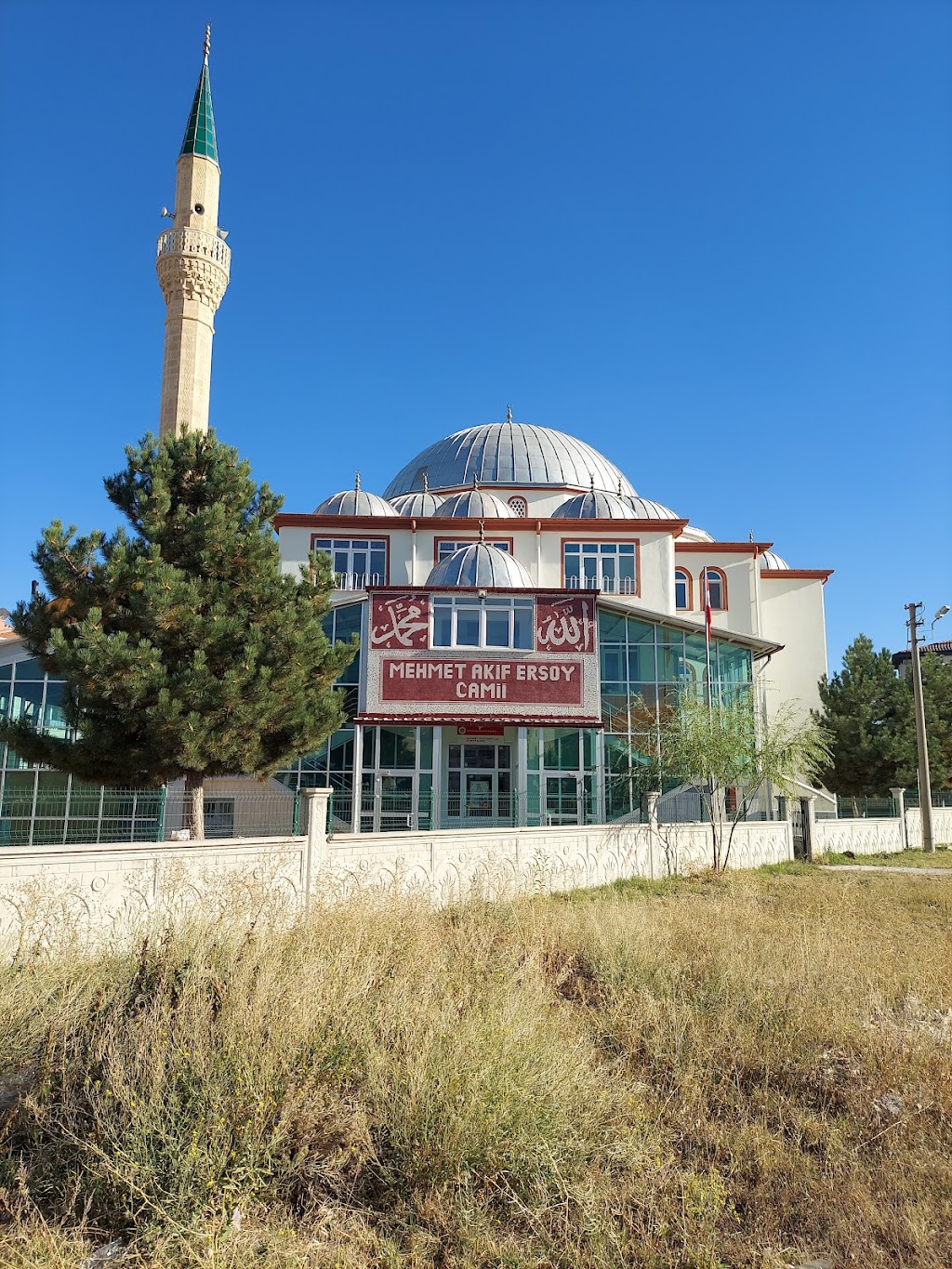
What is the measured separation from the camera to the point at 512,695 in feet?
70.2

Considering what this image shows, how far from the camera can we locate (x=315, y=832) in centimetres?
1136

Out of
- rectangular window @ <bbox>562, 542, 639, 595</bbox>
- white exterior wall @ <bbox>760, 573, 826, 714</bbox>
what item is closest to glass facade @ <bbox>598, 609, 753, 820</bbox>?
rectangular window @ <bbox>562, 542, 639, 595</bbox>

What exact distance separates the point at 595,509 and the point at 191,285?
15.2m

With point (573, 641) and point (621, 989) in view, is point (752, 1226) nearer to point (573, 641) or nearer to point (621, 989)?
point (621, 989)

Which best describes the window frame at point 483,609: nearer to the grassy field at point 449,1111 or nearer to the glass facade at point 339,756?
the glass facade at point 339,756

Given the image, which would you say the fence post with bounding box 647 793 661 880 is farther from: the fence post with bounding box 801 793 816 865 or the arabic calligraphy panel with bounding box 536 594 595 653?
the fence post with bounding box 801 793 816 865

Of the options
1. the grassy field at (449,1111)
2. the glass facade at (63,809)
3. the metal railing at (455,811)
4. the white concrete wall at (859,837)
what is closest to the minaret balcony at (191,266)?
the glass facade at (63,809)

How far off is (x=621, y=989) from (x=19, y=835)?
16.5 m

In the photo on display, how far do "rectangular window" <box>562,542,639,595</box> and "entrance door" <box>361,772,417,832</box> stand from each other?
10385 mm

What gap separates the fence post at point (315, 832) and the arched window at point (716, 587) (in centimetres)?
2357

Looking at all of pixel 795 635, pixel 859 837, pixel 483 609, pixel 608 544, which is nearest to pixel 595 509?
pixel 608 544

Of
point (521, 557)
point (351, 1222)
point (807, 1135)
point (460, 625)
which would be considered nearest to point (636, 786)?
point (460, 625)

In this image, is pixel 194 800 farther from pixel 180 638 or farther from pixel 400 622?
pixel 400 622

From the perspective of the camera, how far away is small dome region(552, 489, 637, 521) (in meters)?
30.8
